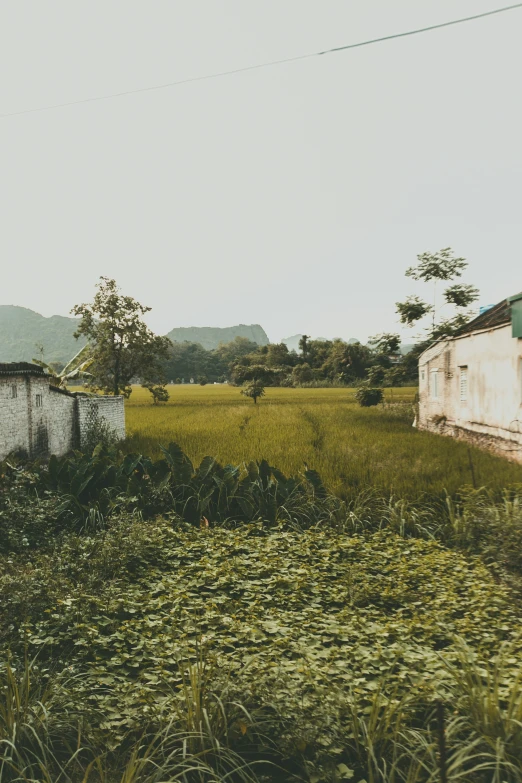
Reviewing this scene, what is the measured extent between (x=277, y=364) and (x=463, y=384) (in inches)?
1139

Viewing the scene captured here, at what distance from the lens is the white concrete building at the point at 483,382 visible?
9508mm

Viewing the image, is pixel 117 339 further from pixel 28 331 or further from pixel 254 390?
pixel 28 331

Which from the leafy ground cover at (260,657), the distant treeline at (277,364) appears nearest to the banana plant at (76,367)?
the leafy ground cover at (260,657)

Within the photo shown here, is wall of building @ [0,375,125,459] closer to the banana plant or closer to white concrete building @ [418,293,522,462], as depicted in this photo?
the banana plant

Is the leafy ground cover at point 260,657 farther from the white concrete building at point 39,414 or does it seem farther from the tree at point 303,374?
the tree at point 303,374

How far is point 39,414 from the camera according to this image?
9172mm

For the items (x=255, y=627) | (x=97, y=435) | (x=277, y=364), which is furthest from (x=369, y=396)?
(x=277, y=364)

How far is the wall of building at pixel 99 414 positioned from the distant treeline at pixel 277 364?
50.5 feet

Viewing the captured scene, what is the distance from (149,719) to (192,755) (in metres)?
0.38

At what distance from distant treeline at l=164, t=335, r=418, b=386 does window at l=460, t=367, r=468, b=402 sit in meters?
15.1

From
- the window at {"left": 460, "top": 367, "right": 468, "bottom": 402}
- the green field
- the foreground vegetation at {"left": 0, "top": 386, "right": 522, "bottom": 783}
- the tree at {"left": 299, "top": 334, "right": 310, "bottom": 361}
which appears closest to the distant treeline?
the tree at {"left": 299, "top": 334, "right": 310, "bottom": 361}

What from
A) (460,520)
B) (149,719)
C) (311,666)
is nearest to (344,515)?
(460,520)

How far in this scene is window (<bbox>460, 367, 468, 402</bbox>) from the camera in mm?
12406

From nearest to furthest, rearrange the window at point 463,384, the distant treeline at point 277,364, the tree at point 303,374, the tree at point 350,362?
the window at point 463,384 → the distant treeline at point 277,364 → the tree at point 350,362 → the tree at point 303,374
